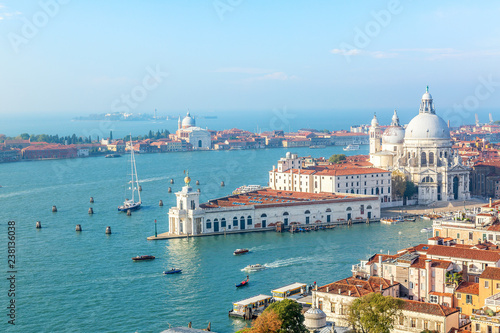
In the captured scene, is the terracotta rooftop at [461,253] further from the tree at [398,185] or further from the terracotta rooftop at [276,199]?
the tree at [398,185]

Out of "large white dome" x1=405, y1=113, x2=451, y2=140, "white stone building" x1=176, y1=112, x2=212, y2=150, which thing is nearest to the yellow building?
"large white dome" x1=405, y1=113, x2=451, y2=140

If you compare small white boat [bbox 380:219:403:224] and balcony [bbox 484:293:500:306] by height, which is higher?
balcony [bbox 484:293:500:306]

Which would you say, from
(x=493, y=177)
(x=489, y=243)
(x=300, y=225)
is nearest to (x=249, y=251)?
(x=300, y=225)

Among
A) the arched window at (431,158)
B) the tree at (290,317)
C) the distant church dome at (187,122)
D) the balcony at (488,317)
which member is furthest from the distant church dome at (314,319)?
the distant church dome at (187,122)

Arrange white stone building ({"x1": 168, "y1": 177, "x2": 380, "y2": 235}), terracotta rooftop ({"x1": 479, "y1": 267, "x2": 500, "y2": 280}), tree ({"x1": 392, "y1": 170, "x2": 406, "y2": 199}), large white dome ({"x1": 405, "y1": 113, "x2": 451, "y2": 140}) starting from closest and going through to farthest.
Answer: terracotta rooftop ({"x1": 479, "y1": 267, "x2": 500, "y2": 280}), white stone building ({"x1": 168, "y1": 177, "x2": 380, "y2": 235}), tree ({"x1": 392, "y1": 170, "x2": 406, "y2": 199}), large white dome ({"x1": 405, "y1": 113, "x2": 451, "y2": 140})

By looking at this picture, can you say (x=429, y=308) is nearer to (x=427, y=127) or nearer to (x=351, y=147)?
(x=427, y=127)

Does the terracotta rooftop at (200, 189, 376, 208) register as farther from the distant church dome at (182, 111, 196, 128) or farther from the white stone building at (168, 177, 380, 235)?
the distant church dome at (182, 111, 196, 128)

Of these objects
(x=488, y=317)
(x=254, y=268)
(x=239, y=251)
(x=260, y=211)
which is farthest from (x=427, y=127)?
(x=488, y=317)

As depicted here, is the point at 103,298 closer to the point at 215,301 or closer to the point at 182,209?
the point at 215,301
